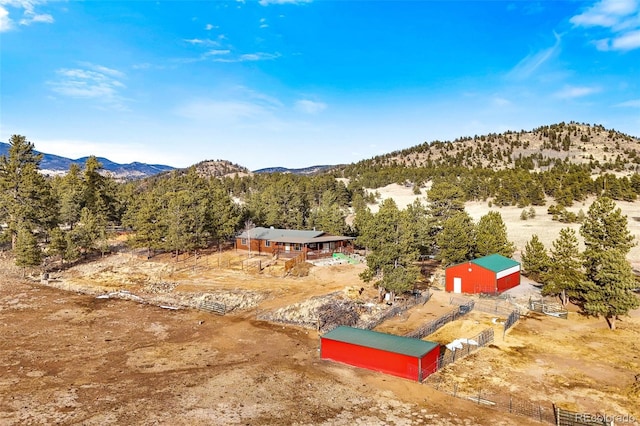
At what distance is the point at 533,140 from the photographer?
187m

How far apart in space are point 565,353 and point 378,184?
116772mm

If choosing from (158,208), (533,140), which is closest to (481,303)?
(158,208)

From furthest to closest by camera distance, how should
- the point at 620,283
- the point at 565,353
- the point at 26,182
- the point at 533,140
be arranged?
the point at 533,140 → the point at 26,182 → the point at 620,283 → the point at 565,353

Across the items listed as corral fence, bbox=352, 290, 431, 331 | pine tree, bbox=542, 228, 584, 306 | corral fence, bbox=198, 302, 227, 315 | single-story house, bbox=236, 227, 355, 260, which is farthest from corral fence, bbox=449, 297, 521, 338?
single-story house, bbox=236, 227, 355, 260

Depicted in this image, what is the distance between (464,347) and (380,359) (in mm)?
6544

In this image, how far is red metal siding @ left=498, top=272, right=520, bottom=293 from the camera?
136ft

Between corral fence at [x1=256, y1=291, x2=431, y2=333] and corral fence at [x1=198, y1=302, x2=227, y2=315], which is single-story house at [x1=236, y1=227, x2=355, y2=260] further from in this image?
corral fence at [x1=256, y1=291, x2=431, y2=333]

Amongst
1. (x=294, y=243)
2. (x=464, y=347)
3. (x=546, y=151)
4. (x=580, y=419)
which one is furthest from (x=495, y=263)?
(x=546, y=151)

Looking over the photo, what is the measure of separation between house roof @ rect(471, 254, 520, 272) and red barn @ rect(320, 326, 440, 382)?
1889 centimetres

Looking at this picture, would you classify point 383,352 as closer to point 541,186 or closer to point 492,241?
point 492,241

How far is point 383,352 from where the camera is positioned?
80.4 feet

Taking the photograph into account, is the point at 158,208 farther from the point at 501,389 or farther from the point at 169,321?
the point at 501,389

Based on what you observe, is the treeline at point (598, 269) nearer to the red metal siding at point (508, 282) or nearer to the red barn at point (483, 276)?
the red metal siding at point (508, 282)

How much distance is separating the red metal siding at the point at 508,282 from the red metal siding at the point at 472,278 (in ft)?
3.90
